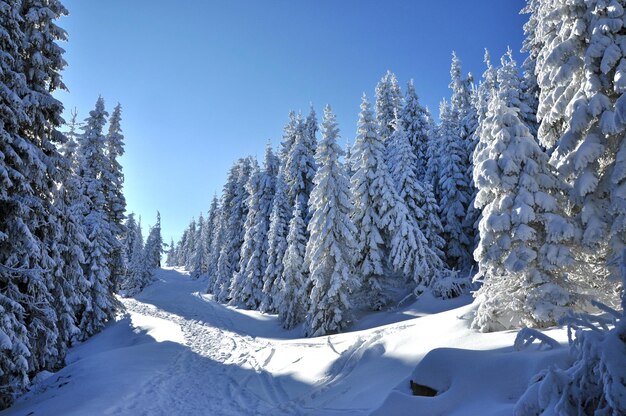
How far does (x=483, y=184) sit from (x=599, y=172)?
10.3ft

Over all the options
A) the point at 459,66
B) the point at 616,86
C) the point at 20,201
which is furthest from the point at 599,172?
the point at 459,66

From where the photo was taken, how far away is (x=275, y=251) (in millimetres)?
34594

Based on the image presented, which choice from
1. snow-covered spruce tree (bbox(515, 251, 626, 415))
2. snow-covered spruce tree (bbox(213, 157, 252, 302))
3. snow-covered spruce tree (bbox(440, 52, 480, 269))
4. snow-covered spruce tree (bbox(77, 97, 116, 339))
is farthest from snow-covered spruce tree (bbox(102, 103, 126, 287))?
snow-covered spruce tree (bbox(515, 251, 626, 415))

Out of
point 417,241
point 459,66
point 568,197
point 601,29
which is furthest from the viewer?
point 459,66

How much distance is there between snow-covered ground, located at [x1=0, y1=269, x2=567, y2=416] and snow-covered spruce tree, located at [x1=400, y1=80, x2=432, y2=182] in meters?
29.5

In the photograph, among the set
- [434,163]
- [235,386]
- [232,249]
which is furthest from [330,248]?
[232,249]

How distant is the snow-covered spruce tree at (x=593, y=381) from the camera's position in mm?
2779

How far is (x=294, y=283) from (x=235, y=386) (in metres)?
15.9

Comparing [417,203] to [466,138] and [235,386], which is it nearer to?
[466,138]

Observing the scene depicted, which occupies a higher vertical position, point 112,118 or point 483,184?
point 112,118

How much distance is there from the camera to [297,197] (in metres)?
35.7

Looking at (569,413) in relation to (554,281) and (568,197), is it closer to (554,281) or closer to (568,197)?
(554,281)

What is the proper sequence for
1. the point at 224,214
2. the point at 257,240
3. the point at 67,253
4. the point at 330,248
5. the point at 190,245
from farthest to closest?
the point at 190,245 → the point at 224,214 → the point at 257,240 → the point at 330,248 → the point at 67,253

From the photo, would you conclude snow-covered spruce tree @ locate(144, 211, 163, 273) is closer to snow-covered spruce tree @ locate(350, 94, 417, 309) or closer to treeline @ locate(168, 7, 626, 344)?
treeline @ locate(168, 7, 626, 344)
